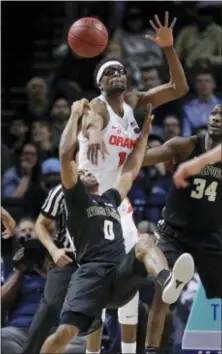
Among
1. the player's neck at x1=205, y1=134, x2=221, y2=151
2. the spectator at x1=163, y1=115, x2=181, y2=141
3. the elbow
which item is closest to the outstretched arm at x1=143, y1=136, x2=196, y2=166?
the player's neck at x1=205, y1=134, x2=221, y2=151

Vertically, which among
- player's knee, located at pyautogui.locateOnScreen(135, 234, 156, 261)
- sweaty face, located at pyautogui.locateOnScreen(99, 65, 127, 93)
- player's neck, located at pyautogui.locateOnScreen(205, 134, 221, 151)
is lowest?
player's knee, located at pyautogui.locateOnScreen(135, 234, 156, 261)

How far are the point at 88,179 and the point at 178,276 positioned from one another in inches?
49.2

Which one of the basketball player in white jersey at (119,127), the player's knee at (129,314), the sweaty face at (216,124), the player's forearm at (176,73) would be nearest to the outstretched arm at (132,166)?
the basketball player in white jersey at (119,127)

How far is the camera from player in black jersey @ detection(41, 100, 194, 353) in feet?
26.8

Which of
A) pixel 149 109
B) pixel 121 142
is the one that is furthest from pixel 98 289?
pixel 149 109

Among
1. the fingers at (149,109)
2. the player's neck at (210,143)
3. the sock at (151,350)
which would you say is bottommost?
the sock at (151,350)

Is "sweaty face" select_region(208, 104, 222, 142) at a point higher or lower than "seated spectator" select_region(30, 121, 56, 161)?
higher

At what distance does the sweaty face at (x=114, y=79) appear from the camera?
30.7 feet

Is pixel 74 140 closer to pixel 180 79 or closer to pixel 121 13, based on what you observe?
pixel 180 79

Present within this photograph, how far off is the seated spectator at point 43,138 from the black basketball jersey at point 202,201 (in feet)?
12.2

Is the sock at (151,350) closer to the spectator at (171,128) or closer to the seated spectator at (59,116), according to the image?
the spectator at (171,128)

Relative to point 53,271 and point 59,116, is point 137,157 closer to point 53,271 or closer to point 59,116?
point 53,271

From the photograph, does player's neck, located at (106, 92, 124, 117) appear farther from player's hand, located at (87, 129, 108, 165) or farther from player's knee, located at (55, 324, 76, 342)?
player's knee, located at (55, 324, 76, 342)

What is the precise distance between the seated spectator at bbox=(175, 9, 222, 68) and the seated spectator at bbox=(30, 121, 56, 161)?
1.85 metres
